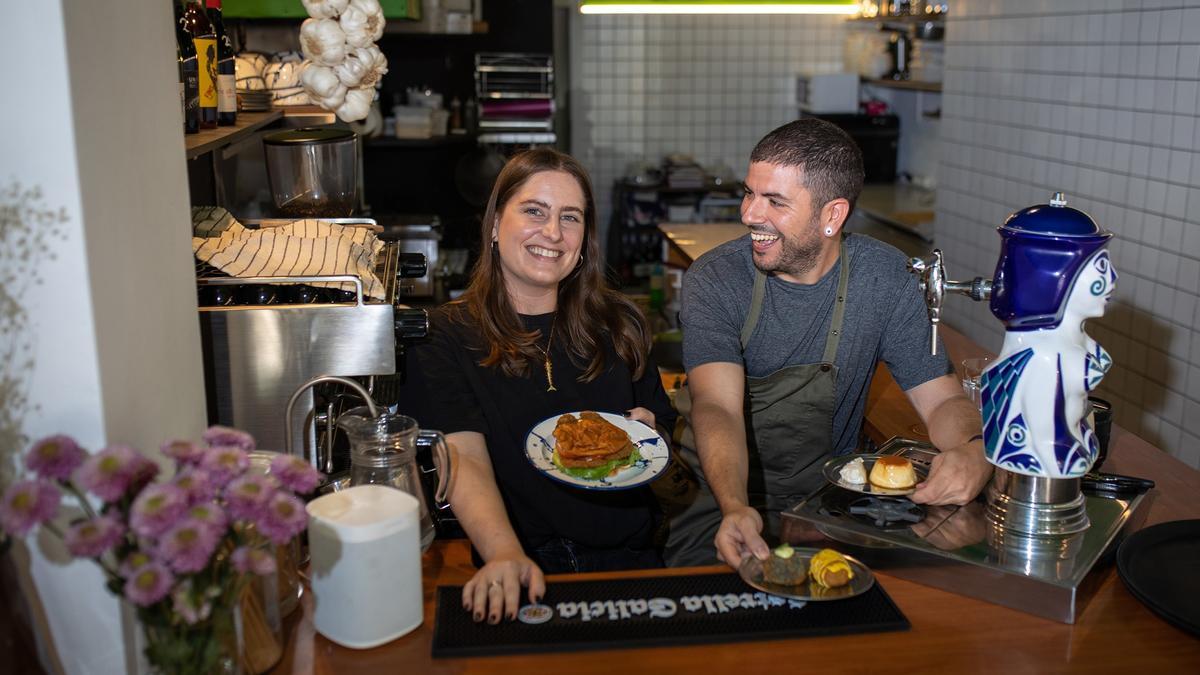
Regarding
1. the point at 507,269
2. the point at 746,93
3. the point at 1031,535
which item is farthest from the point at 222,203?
the point at 746,93

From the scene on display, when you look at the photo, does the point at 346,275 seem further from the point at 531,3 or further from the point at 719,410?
the point at 531,3

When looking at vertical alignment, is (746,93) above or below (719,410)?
above

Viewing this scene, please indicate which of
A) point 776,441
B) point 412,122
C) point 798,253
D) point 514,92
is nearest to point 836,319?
point 798,253

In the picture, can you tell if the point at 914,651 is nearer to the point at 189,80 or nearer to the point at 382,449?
the point at 382,449

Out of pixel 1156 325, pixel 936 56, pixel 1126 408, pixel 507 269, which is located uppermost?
pixel 936 56

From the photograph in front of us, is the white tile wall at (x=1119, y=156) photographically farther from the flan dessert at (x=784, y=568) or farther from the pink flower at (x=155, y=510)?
the pink flower at (x=155, y=510)

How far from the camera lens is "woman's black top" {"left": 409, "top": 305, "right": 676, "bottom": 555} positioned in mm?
2141

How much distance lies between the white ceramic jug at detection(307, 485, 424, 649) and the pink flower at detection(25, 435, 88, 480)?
1.22ft

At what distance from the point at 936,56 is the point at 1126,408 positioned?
240 cm

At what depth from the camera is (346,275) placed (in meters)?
1.90

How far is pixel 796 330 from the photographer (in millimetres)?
2396

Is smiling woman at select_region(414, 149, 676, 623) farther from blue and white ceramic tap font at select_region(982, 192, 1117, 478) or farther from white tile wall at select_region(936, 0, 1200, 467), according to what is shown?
white tile wall at select_region(936, 0, 1200, 467)

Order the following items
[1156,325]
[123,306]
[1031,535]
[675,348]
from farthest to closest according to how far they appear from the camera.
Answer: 1. [675,348]
2. [1156,325]
3. [1031,535]
4. [123,306]

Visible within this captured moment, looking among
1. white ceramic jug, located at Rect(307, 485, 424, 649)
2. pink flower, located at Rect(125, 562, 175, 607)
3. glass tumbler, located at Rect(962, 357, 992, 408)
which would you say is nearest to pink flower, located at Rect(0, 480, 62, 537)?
pink flower, located at Rect(125, 562, 175, 607)
